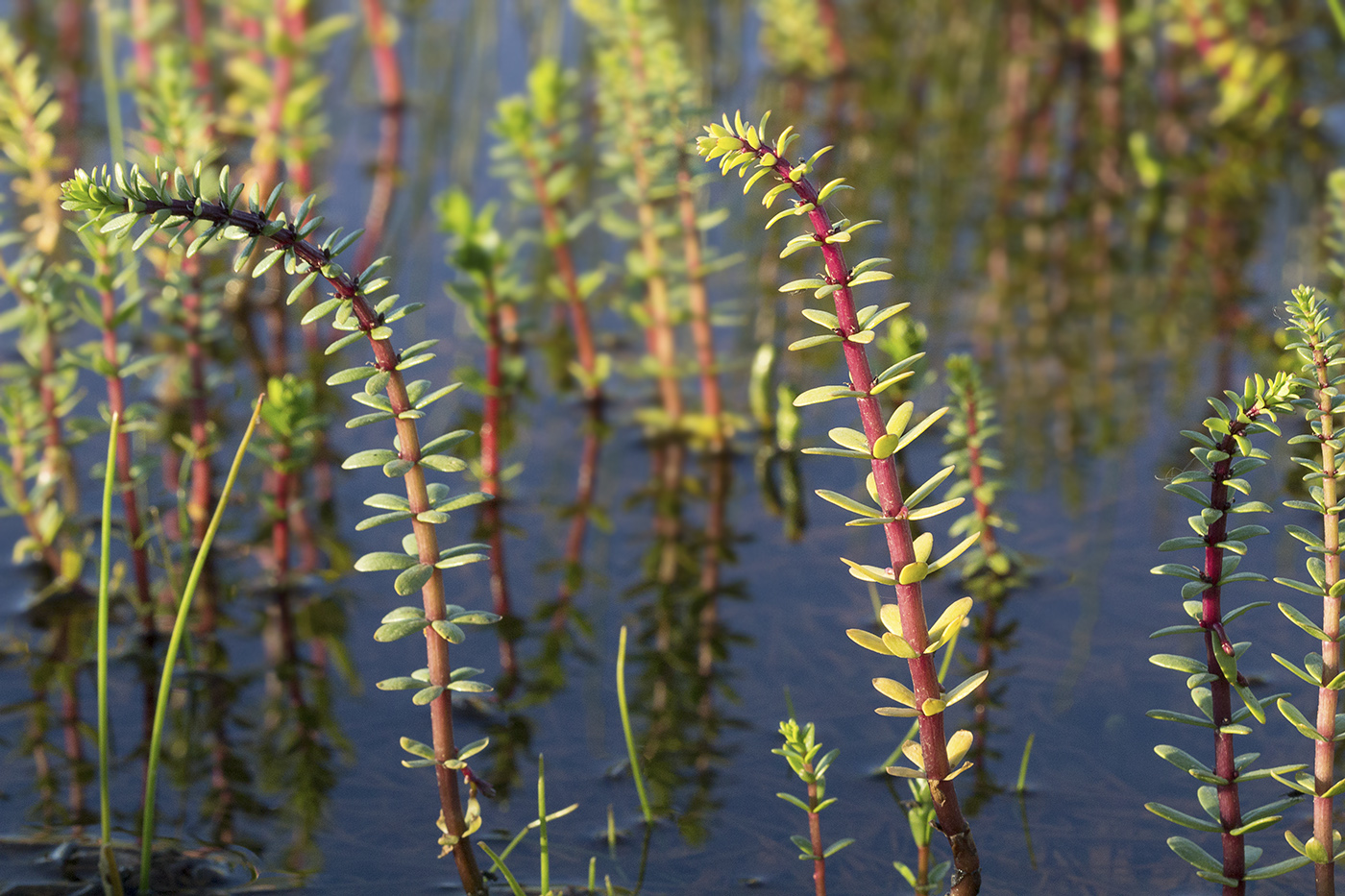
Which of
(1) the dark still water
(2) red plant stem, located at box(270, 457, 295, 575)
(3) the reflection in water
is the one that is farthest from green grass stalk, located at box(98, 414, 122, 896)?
(3) the reflection in water

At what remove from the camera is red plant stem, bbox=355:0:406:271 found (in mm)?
4508

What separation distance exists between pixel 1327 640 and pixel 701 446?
75.6 inches

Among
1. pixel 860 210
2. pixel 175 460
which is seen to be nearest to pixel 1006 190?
pixel 860 210

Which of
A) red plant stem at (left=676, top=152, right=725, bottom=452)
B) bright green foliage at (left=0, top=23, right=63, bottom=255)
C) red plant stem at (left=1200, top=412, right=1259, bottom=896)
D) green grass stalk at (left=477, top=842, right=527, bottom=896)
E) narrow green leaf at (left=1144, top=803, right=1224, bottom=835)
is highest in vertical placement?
bright green foliage at (left=0, top=23, right=63, bottom=255)

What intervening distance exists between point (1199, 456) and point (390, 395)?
1122 mm

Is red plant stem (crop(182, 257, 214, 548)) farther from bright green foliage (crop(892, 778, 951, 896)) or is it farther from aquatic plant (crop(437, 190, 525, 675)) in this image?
bright green foliage (crop(892, 778, 951, 896))

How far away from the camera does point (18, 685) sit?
2.65m

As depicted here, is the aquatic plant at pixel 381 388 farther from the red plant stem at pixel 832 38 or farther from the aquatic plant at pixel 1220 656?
the red plant stem at pixel 832 38

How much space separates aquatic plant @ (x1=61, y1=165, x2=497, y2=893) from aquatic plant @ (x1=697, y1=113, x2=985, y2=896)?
0.49 metres

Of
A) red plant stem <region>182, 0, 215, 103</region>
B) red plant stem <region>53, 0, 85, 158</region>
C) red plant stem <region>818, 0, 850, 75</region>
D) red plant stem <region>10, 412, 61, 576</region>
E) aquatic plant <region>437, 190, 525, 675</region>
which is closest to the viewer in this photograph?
red plant stem <region>10, 412, 61, 576</region>

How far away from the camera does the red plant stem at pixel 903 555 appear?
170cm

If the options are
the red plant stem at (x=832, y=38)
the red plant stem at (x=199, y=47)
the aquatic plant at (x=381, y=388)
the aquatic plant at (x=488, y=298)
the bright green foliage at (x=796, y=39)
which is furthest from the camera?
the red plant stem at (x=832, y=38)

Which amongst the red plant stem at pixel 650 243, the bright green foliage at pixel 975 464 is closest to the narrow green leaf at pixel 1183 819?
the bright green foliage at pixel 975 464

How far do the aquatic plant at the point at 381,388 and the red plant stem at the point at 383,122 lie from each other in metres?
2.54
